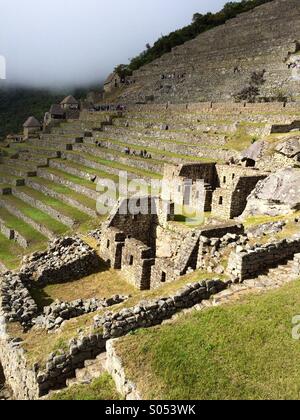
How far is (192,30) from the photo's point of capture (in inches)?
2512

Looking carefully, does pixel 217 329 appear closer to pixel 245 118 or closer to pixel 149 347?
pixel 149 347

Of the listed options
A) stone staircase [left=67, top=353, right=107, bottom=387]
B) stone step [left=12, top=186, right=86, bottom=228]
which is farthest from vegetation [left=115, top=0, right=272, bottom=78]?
stone staircase [left=67, top=353, right=107, bottom=387]

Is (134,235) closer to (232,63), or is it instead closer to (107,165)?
(107,165)

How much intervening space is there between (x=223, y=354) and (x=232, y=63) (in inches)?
1456

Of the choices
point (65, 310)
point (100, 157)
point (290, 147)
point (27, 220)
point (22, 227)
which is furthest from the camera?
point (100, 157)

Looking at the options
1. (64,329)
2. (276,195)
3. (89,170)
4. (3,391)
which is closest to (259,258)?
(64,329)

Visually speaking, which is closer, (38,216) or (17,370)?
(17,370)

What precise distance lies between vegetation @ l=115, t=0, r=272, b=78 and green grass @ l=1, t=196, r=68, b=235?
3753cm

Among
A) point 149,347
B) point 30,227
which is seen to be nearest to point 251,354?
point 149,347

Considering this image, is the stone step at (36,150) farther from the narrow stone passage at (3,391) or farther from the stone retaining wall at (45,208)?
the narrow stone passage at (3,391)

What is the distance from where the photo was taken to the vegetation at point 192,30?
61.4m

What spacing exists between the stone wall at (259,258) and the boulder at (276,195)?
14.8 feet

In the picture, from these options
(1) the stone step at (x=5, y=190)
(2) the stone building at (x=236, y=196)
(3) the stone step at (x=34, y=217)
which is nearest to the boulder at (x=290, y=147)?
(2) the stone building at (x=236, y=196)

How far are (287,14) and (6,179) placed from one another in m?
34.6
